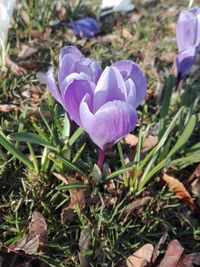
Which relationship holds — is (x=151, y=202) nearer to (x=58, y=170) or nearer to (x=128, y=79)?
(x=58, y=170)

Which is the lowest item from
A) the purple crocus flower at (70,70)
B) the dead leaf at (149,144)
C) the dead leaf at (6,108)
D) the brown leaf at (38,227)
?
the brown leaf at (38,227)

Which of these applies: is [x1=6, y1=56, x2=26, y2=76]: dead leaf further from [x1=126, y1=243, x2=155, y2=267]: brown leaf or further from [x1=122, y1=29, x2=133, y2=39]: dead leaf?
[x1=126, y1=243, x2=155, y2=267]: brown leaf

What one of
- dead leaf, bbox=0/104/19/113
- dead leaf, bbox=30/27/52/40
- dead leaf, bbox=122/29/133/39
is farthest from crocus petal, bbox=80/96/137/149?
dead leaf, bbox=122/29/133/39

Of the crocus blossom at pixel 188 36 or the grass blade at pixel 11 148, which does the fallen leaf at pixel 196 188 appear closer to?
the crocus blossom at pixel 188 36

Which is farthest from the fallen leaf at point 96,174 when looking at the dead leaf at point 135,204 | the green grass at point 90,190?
the dead leaf at point 135,204

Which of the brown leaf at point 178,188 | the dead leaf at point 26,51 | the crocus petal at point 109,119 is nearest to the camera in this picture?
the crocus petal at point 109,119

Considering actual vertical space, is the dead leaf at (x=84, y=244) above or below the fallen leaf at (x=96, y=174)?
below

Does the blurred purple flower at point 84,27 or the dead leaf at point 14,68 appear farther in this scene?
the blurred purple flower at point 84,27
